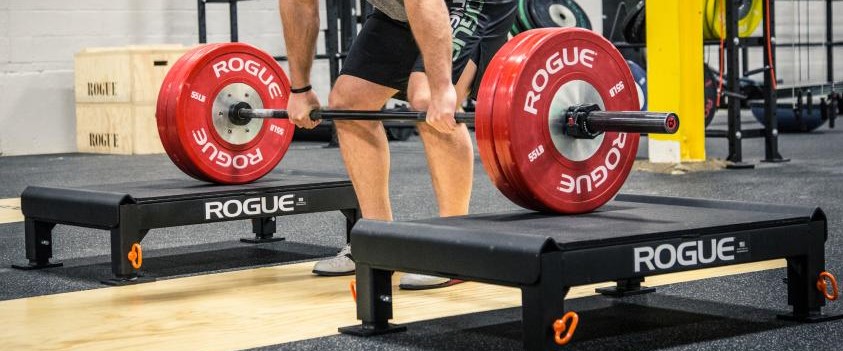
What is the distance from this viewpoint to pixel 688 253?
2.06 meters

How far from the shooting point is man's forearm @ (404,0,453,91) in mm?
2359

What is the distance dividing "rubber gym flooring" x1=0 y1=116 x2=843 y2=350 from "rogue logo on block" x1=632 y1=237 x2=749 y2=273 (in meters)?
0.14

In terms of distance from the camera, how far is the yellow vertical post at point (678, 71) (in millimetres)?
5504

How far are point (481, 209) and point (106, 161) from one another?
132 inches

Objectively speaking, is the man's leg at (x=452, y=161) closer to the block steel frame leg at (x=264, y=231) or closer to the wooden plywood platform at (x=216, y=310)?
the wooden plywood platform at (x=216, y=310)

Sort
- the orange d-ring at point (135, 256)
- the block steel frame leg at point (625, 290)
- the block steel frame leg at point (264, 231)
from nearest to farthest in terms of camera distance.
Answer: the block steel frame leg at point (625, 290)
the orange d-ring at point (135, 256)
the block steel frame leg at point (264, 231)

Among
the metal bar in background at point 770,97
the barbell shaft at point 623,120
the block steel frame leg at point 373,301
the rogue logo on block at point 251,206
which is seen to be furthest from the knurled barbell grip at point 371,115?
the metal bar in background at point 770,97

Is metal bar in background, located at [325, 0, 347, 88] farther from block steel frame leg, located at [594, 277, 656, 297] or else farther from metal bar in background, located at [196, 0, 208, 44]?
block steel frame leg, located at [594, 277, 656, 297]

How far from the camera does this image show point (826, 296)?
87.3 inches

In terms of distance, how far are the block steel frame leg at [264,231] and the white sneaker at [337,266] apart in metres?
0.72

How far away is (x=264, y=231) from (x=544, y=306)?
1.93 metres

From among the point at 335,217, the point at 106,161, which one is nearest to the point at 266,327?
the point at 335,217

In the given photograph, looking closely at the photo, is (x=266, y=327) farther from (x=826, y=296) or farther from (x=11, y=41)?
(x=11, y=41)

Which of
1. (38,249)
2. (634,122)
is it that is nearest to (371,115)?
(634,122)
